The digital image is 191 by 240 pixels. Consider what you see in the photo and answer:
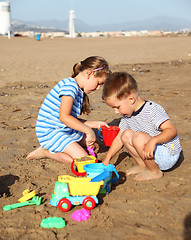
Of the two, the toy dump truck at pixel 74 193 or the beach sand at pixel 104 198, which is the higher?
the toy dump truck at pixel 74 193

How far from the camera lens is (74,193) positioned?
2.52 m

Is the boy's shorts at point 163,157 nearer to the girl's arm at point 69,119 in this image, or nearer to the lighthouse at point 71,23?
the girl's arm at point 69,119

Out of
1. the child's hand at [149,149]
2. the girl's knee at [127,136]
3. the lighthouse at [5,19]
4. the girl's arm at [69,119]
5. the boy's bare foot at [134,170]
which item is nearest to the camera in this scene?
the child's hand at [149,149]

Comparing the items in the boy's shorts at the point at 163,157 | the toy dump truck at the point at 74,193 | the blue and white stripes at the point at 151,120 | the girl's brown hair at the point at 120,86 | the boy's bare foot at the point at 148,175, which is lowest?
the boy's bare foot at the point at 148,175

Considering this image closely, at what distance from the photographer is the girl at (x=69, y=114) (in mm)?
3363

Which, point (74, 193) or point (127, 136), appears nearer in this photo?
point (74, 193)

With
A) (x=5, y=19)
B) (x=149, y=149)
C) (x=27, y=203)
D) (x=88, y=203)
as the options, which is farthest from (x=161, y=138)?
(x=5, y=19)

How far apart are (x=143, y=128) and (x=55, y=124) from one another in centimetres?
113

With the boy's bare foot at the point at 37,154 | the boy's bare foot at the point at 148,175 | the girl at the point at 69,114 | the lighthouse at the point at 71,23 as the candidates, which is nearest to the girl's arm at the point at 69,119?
the girl at the point at 69,114

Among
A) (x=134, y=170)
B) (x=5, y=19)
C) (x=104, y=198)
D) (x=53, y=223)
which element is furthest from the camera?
(x=5, y=19)

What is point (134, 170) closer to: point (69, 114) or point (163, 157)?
point (163, 157)

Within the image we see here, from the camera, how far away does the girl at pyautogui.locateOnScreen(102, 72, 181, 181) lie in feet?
9.02

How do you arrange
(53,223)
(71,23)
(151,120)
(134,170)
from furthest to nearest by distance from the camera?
(71,23) < (134,170) < (151,120) < (53,223)

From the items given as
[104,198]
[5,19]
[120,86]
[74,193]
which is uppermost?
[5,19]
